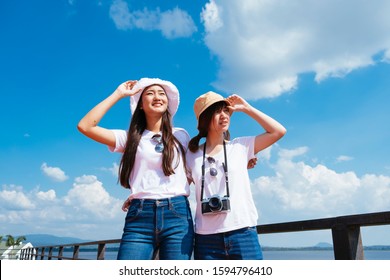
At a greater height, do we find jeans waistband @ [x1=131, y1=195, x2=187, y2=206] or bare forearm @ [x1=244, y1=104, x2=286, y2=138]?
bare forearm @ [x1=244, y1=104, x2=286, y2=138]

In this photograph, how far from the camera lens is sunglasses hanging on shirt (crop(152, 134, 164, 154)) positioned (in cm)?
227

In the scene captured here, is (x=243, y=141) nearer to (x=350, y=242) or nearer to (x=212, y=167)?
(x=212, y=167)

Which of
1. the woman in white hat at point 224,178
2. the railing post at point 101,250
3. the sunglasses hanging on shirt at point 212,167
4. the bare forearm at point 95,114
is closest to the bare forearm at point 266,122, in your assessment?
the woman in white hat at point 224,178

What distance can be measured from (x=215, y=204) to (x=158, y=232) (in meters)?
0.34

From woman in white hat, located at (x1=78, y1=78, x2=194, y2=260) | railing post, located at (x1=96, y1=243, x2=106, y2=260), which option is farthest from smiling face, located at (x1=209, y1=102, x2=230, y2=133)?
railing post, located at (x1=96, y1=243, x2=106, y2=260)

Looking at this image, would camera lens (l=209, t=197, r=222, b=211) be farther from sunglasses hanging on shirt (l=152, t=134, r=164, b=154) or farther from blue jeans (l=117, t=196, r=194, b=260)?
sunglasses hanging on shirt (l=152, t=134, r=164, b=154)

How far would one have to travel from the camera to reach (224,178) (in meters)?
2.20

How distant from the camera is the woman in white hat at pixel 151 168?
2.06 meters

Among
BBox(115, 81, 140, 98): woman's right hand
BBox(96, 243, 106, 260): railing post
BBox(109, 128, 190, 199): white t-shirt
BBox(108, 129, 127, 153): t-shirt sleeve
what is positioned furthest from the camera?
BBox(96, 243, 106, 260): railing post

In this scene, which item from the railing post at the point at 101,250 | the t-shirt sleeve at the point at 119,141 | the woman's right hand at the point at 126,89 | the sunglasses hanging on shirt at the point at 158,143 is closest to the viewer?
the sunglasses hanging on shirt at the point at 158,143

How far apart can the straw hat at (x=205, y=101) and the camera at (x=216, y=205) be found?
624 mm

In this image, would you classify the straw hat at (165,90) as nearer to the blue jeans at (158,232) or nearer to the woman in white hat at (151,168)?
the woman in white hat at (151,168)
